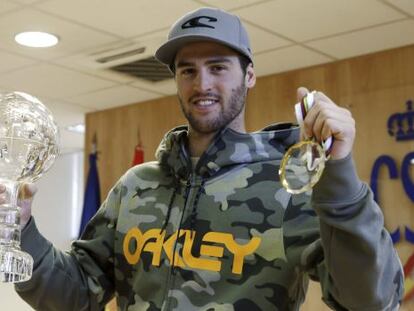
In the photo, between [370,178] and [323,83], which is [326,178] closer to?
[370,178]

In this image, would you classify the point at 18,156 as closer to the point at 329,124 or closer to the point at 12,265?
the point at 12,265

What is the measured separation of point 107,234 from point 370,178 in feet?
8.13

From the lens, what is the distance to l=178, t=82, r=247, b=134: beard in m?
1.36

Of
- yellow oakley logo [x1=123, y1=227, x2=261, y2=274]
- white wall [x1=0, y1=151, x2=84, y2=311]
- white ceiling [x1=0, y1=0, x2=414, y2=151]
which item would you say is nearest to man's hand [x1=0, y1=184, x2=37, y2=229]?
yellow oakley logo [x1=123, y1=227, x2=261, y2=274]

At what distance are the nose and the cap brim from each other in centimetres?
6

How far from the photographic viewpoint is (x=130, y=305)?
4.52 feet

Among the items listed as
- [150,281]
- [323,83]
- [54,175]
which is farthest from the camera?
[54,175]

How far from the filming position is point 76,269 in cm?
142

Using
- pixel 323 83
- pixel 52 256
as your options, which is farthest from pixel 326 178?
pixel 323 83

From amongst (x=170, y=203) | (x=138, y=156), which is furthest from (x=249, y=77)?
(x=138, y=156)

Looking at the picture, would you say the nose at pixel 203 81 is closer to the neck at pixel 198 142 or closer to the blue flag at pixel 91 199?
the neck at pixel 198 142

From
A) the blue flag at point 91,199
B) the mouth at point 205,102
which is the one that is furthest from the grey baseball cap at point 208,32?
the blue flag at point 91,199

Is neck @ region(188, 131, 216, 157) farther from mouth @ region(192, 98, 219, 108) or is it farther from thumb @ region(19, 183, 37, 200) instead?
thumb @ region(19, 183, 37, 200)

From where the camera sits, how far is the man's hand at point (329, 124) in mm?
899
